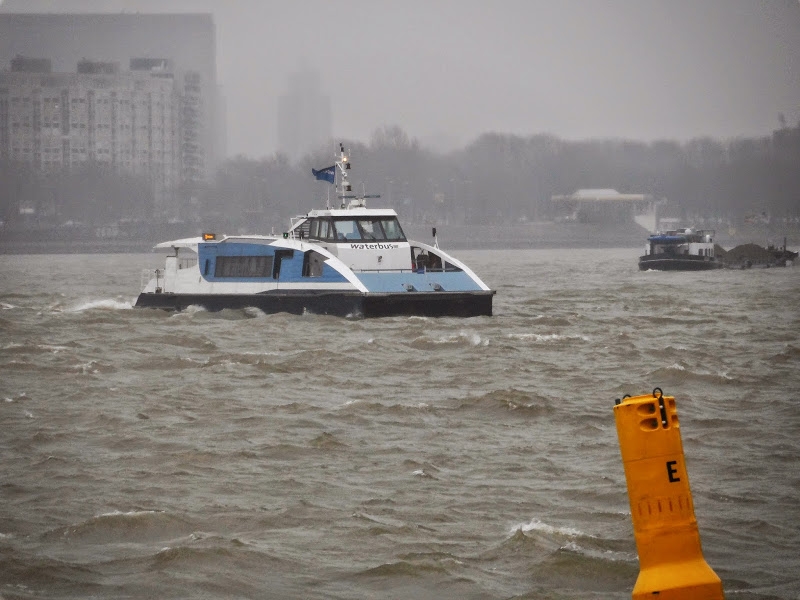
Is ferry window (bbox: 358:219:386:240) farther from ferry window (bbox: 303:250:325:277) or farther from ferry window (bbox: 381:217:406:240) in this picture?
ferry window (bbox: 303:250:325:277)

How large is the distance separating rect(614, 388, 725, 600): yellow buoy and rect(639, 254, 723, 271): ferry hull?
72.2 metres

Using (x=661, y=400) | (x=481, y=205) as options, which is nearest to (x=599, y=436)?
(x=661, y=400)

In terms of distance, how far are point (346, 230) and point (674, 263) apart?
44.5 meters

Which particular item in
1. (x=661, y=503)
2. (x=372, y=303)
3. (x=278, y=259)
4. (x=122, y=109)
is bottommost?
(x=661, y=503)

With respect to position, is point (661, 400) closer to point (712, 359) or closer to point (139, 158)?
point (712, 359)

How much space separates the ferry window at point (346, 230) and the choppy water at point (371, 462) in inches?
210

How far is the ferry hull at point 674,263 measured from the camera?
3135 inches

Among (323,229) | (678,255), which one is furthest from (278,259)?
(678,255)

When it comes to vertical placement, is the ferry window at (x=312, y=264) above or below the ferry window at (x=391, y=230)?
below

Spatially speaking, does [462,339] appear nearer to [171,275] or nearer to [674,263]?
[171,275]

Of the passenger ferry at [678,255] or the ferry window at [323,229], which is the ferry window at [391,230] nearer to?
the ferry window at [323,229]

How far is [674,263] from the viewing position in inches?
3127

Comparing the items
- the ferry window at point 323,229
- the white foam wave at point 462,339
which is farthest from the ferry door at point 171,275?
the white foam wave at point 462,339

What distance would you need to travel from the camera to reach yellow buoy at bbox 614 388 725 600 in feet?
27.7
